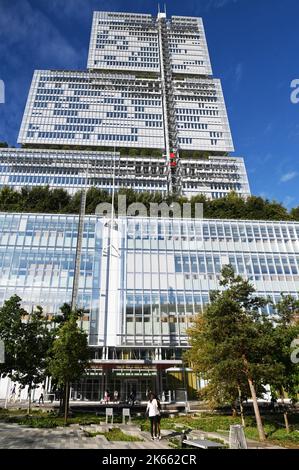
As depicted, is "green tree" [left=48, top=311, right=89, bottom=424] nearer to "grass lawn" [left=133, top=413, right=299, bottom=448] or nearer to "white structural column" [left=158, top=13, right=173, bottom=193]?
"grass lawn" [left=133, top=413, right=299, bottom=448]

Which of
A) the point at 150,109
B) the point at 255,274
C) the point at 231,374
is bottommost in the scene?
the point at 231,374

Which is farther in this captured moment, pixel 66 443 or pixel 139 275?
pixel 139 275

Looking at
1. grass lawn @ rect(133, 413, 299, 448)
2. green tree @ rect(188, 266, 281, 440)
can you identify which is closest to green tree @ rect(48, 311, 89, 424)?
grass lawn @ rect(133, 413, 299, 448)

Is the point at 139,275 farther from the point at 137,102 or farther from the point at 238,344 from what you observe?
the point at 137,102

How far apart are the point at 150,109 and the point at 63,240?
80583mm

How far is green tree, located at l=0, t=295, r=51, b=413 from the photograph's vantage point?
25.4m

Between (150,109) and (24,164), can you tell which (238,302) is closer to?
(24,164)

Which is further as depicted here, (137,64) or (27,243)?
(137,64)

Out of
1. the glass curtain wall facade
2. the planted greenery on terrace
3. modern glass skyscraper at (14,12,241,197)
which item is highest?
modern glass skyscraper at (14,12,241,197)

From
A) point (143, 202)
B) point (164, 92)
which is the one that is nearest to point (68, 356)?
point (143, 202)

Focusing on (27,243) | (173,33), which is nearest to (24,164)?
(27,243)

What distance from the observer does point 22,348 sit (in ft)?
84.2

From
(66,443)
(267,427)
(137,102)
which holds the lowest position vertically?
(267,427)
